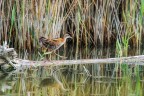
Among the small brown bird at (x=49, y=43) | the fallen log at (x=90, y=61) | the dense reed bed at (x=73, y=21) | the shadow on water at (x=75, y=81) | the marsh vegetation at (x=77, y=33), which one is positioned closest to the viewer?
the shadow on water at (x=75, y=81)

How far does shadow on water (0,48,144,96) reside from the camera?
6.88 m

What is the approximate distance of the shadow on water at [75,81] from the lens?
22.6 ft

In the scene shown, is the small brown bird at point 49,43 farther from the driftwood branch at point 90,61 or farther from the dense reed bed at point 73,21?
the driftwood branch at point 90,61

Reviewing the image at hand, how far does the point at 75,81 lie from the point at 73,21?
363cm

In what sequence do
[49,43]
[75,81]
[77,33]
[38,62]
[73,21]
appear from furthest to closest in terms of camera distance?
[73,21]
[77,33]
[49,43]
[38,62]
[75,81]

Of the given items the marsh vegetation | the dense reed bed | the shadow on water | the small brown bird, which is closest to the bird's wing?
the small brown bird

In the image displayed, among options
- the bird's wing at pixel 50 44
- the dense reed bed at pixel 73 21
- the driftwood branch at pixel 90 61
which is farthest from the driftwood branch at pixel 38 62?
the bird's wing at pixel 50 44

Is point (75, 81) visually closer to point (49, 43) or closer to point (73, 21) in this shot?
point (49, 43)

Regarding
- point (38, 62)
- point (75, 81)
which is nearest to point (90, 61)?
point (38, 62)

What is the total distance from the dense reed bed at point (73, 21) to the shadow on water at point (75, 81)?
1642 millimetres

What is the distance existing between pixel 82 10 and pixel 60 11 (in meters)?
0.48

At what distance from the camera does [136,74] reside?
26.9 feet

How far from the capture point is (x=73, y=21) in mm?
11156

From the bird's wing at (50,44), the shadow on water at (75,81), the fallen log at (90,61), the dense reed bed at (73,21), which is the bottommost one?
the shadow on water at (75,81)
